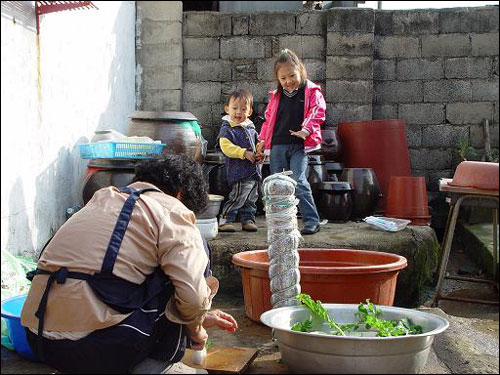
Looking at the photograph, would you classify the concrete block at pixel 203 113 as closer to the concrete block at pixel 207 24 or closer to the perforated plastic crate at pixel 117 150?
the concrete block at pixel 207 24

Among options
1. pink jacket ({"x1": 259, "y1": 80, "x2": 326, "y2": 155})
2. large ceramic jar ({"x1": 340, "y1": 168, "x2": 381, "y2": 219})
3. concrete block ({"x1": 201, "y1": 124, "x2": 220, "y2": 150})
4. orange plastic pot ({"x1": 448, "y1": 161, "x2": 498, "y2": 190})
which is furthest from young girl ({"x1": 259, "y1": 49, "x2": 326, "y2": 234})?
concrete block ({"x1": 201, "y1": 124, "x2": 220, "y2": 150})

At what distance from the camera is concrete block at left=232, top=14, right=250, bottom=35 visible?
6.95 meters

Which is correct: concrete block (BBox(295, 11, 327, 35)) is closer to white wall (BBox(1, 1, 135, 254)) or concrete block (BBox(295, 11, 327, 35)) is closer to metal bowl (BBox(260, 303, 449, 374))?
white wall (BBox(1, 1, 135, 254))

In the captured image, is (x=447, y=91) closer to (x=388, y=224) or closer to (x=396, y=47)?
(x=396, y=47)

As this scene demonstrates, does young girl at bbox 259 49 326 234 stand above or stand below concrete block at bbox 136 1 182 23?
below

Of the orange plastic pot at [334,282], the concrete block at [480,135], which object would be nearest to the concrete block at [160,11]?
the concrete block at [480,135]

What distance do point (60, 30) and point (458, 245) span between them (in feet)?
14.5

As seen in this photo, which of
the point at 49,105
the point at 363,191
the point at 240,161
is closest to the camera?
the point at 49,105

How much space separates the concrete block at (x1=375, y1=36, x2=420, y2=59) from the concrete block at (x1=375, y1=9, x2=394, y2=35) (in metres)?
0.07

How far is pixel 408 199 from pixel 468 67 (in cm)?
199

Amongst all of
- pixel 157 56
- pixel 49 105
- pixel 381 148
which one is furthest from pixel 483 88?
pixel 49 105

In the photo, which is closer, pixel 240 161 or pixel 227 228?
pixel 227 228

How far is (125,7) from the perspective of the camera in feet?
21.7

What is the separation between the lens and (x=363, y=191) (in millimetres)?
6074
